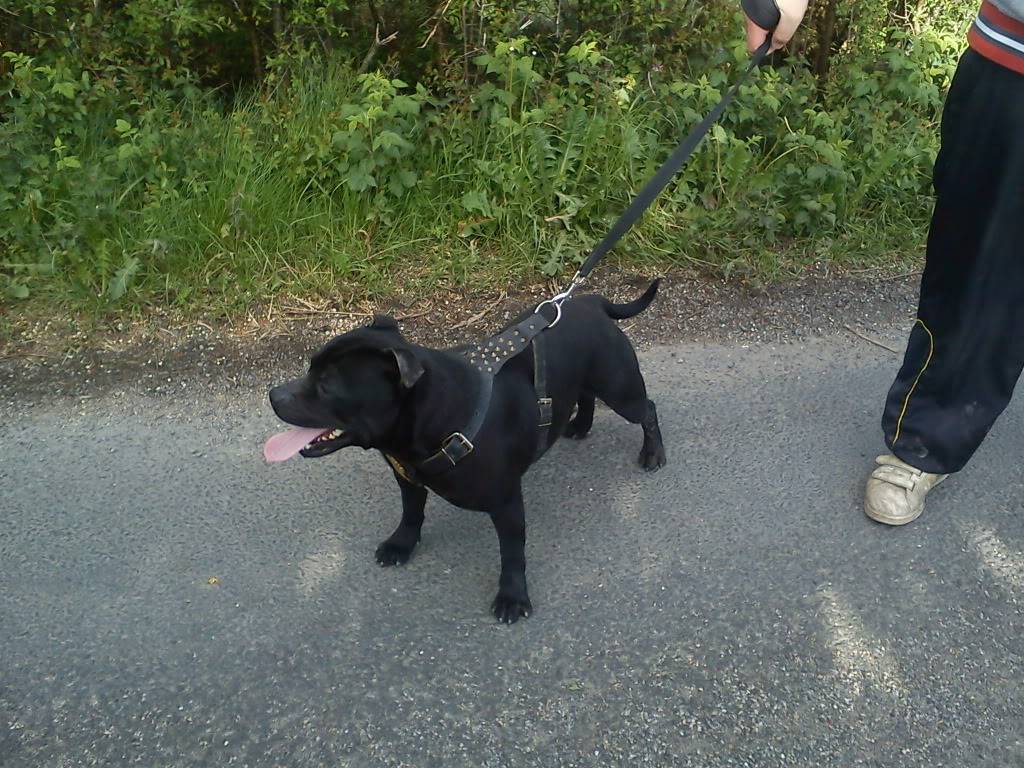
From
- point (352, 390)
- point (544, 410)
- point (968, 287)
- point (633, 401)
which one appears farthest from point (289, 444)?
point (968, 287)

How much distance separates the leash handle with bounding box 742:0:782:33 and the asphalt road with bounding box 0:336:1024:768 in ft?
4.62

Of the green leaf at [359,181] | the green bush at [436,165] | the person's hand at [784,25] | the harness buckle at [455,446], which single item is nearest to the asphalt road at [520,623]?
the harness buckle at [455,446]

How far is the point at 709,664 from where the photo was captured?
7.58ft

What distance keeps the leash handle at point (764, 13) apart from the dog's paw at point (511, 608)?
170cm

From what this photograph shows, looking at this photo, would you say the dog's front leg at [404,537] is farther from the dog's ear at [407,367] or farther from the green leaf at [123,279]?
the green leaf at [123,279]

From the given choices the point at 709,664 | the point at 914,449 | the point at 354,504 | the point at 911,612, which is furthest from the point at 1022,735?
the point at 354,504

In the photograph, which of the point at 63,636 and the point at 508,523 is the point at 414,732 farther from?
the point at 63,636

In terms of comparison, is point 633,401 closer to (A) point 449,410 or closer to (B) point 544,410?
(B) point 544,410

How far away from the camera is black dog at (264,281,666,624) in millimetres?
2072

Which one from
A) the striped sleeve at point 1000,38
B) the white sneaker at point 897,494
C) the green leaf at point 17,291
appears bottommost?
the green leaf at point 17,291

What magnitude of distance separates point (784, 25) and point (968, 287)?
934 millimetres

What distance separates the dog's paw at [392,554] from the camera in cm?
260

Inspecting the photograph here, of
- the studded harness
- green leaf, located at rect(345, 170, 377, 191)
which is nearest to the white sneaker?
the studded harness

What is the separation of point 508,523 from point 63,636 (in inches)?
49.1
